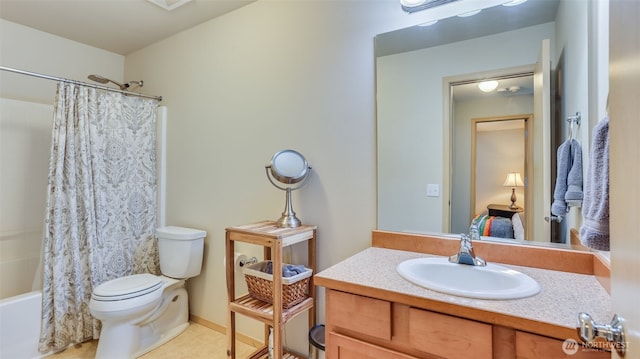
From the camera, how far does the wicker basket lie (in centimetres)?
158

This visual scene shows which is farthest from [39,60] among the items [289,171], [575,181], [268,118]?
[575,181]

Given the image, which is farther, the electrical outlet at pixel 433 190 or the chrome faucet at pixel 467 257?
the electrical outlet at pixel 433 190

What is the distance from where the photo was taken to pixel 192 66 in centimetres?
243

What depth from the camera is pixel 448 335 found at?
885mm

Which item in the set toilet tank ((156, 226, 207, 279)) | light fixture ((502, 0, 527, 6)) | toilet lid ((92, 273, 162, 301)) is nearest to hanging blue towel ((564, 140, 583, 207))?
light fixture ((502, 0, 527, 6))

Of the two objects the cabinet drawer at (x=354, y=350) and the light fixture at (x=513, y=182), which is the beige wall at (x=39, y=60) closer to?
the cabinet drawer at (x=354, y=350)

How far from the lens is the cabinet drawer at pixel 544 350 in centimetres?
74

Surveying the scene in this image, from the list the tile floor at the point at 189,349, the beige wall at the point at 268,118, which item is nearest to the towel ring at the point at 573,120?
the beige wall at the point at 268,118

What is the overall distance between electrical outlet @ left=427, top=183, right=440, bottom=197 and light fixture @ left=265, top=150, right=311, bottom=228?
68cm

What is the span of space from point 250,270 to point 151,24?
6.81 ft

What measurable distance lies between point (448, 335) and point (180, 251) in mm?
1940

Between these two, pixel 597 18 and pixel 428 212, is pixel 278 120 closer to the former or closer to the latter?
pixel 428 212

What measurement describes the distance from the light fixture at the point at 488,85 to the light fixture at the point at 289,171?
0.98 m

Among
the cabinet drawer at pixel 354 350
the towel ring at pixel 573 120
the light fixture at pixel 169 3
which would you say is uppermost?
the light fixture at pixel 169 3
